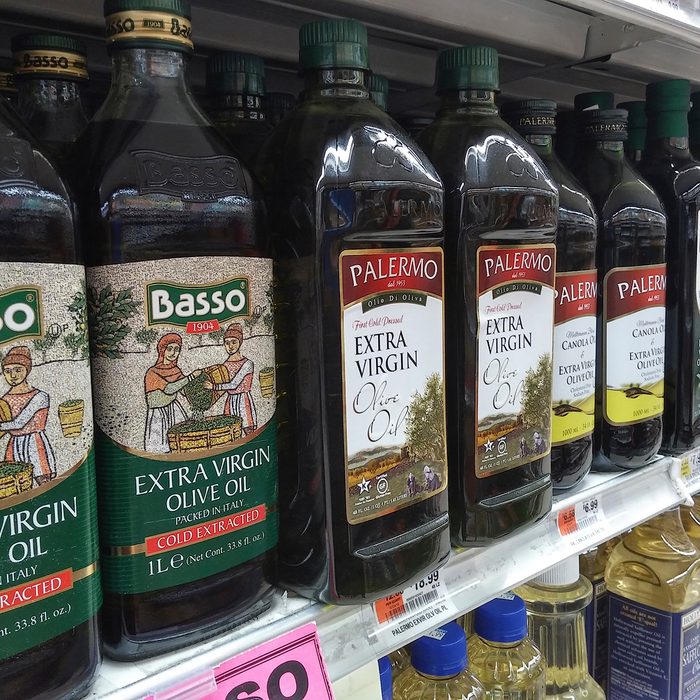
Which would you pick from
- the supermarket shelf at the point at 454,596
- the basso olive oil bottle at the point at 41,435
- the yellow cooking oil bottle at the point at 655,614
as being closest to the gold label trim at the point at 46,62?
the basso olive oil bottle at the point at 41,435

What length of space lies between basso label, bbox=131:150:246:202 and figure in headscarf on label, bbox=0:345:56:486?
16 centimetres

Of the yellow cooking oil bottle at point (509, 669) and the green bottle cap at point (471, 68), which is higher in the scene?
the green bottle cap at point (471, 68)

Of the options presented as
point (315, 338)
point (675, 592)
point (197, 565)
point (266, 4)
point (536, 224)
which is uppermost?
point (266, 4)

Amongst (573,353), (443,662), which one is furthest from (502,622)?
(573,353)

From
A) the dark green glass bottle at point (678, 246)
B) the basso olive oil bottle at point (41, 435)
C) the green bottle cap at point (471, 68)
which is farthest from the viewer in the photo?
the dark green glass bottle at point (678, 246)

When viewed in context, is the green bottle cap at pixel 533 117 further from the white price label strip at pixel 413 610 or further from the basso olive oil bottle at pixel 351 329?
the white price label strip at pixel 413 610

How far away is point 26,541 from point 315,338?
0.95 ft

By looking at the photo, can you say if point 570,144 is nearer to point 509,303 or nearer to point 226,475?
point 509,303

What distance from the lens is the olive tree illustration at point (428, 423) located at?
0.72 meters

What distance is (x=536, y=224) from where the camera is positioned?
815 mm

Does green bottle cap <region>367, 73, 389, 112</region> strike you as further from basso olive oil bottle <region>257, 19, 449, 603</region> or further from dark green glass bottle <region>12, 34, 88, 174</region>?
dark green glass bottle <region>12, 34, 88, 174</region>

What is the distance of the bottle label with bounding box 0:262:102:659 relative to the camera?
50 cm

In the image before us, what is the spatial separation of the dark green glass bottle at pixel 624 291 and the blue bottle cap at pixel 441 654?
0.36 m

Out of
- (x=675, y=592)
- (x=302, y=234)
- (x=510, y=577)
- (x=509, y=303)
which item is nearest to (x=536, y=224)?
(x=509, y=303)
